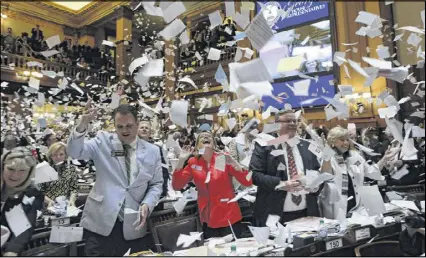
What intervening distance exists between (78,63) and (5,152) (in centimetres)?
1142

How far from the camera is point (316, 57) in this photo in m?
6.94

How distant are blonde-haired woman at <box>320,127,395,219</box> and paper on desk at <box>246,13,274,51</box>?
1.01 metres

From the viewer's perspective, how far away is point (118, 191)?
5.29 feet

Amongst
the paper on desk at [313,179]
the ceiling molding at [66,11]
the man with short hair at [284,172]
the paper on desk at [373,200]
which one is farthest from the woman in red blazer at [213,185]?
the ceiling molding at [66,11]

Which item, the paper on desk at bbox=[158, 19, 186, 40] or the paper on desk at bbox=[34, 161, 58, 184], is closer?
the paper on desk at bbox=[34, 161, 58, 184]

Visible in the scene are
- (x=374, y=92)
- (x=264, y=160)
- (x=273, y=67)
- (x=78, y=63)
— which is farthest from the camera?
(x=78, y=63)

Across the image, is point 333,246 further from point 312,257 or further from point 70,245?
point 70,245

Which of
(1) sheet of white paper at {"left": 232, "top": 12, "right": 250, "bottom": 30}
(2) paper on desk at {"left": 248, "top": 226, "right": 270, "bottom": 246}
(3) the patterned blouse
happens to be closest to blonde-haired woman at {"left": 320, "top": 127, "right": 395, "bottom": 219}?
(2) paper on desk at {"left": 248, "top": 226, "right": 270, "bottom": 246}

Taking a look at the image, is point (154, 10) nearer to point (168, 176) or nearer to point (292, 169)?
point (292, 169)

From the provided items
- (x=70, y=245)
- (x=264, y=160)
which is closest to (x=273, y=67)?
(x=264, y=160)

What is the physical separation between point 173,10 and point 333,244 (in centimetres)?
126

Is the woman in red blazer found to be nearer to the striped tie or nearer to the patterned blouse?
the striped tie

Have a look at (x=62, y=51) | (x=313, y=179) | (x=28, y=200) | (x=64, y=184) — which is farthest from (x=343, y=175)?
(x=62, y=51)

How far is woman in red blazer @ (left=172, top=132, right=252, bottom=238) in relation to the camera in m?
2.02
